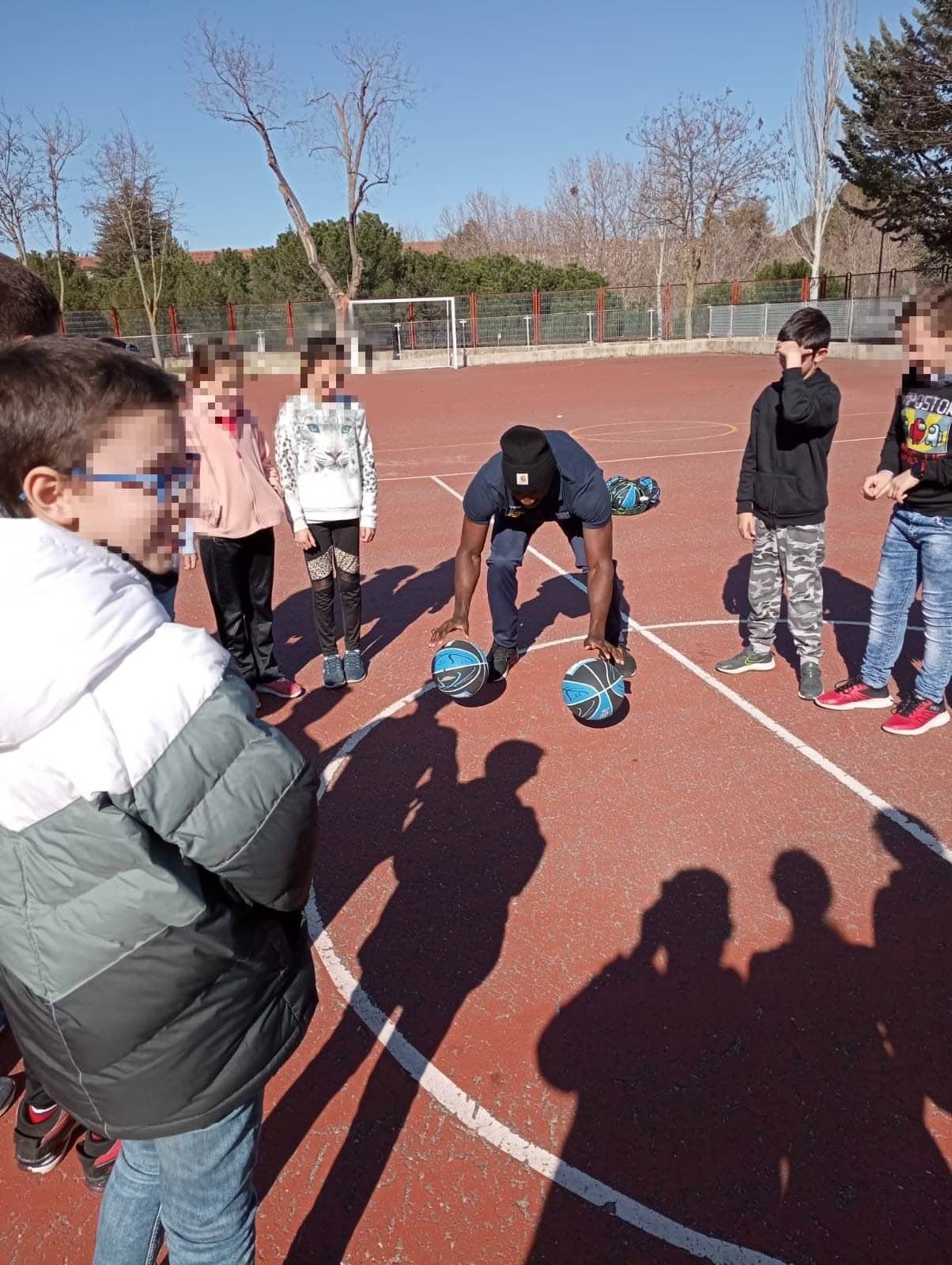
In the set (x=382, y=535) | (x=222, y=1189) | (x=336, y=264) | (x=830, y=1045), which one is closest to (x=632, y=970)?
(x=830, y=1045)

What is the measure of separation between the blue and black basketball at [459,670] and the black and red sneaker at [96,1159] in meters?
2.85

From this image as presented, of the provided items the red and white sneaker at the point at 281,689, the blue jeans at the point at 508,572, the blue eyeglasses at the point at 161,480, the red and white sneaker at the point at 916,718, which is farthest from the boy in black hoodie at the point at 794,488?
the blue eyeglasses at the point at 161,480

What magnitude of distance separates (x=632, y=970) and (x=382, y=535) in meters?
7.59

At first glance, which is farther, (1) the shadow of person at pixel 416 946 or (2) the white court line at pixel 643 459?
(2) the white court line at pixel 643 459

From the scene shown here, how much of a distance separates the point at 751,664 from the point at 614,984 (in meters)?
3.18

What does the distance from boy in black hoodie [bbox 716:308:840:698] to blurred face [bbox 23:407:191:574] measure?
13.4ft

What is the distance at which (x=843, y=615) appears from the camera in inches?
277

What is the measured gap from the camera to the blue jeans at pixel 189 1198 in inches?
69.0

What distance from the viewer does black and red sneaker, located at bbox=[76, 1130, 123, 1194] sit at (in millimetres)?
2686

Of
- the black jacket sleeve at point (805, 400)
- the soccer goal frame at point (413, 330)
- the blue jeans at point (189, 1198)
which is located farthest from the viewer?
the soccer goal frame at point (413, 330)

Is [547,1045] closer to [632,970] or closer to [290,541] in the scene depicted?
[632,970]

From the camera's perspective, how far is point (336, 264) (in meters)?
42.0

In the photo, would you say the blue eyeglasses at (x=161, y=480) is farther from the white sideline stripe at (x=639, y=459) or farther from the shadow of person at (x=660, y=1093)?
the white sideline stripe at (x=639, y=459)

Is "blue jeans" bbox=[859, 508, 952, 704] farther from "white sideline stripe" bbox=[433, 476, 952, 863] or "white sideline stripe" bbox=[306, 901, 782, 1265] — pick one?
"white sideline stripe" bbox=[306, 901, 782, 1265]
